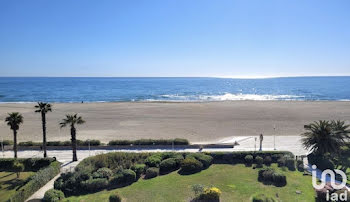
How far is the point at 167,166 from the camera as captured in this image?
22.2 metres

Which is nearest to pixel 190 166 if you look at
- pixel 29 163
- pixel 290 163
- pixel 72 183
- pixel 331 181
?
pixel 290 163

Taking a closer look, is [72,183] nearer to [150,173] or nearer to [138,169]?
[138,169]

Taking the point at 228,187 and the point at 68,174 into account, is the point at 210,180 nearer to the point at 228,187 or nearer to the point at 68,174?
the point at 228,187

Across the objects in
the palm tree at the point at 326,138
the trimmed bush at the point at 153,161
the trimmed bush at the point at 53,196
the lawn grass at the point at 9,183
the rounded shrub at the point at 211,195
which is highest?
the palm tree at the point at 326,138

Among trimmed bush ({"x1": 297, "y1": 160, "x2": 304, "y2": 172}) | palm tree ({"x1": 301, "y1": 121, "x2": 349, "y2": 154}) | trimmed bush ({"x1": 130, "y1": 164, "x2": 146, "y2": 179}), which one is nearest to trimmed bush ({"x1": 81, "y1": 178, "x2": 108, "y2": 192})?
trimmed bush ({"x1": 130, "y1": 164, "x2": 146, "y2": 179})

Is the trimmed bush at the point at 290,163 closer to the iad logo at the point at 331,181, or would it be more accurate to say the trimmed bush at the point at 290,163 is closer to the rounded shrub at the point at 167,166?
the iad logo at the point at 331,181

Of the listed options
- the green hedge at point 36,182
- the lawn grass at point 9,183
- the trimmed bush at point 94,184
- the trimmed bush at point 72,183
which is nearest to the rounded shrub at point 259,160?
the trimmed bush at point 94,184

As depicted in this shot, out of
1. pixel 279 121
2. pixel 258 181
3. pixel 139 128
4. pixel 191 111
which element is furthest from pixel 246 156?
pixel 191 111

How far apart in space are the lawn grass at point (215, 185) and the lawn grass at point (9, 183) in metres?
5.27

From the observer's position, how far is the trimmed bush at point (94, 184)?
61.9 feet

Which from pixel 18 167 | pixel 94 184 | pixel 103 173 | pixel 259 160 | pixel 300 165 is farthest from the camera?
pixel 259 160

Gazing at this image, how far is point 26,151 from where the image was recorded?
1140 inches

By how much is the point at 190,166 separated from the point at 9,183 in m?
15.3

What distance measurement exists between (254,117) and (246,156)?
26594mm
